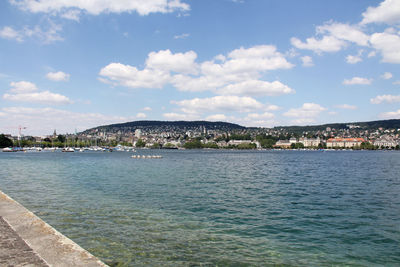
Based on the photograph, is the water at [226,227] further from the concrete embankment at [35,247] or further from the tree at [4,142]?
the tree at [4,142]

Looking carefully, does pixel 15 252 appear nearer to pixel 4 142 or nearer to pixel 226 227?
pixel 226 227

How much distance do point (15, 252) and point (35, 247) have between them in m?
0.46

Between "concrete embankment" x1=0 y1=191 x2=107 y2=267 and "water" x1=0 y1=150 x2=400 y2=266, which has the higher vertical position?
"concrete embankment" x1=0 y1=191 x2=107 y2=267

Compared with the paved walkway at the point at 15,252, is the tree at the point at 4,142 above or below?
above

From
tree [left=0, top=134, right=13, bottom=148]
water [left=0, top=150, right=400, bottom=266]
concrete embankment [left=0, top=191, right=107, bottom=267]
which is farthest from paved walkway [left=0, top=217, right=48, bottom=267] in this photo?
tree [left=0, top=134, right=13, bottom=148]

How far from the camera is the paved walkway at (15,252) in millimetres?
5997

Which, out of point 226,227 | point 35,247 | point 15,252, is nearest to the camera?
point 15,252

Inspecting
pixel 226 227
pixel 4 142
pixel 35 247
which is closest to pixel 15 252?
pixel 35 247

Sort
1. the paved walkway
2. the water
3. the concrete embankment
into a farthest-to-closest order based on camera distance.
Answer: the water
the concrete embankment
the paved walkway

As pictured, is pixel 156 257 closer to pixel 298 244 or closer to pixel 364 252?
pixel 298 244

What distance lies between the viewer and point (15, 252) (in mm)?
6621

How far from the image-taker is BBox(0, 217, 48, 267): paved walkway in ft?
19.7

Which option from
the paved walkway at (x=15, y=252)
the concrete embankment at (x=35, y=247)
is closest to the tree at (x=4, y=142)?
the concrete embankment at (x=35, y=247)

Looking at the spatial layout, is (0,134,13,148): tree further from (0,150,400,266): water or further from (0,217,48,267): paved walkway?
(0,217,48,267): paved walkway
